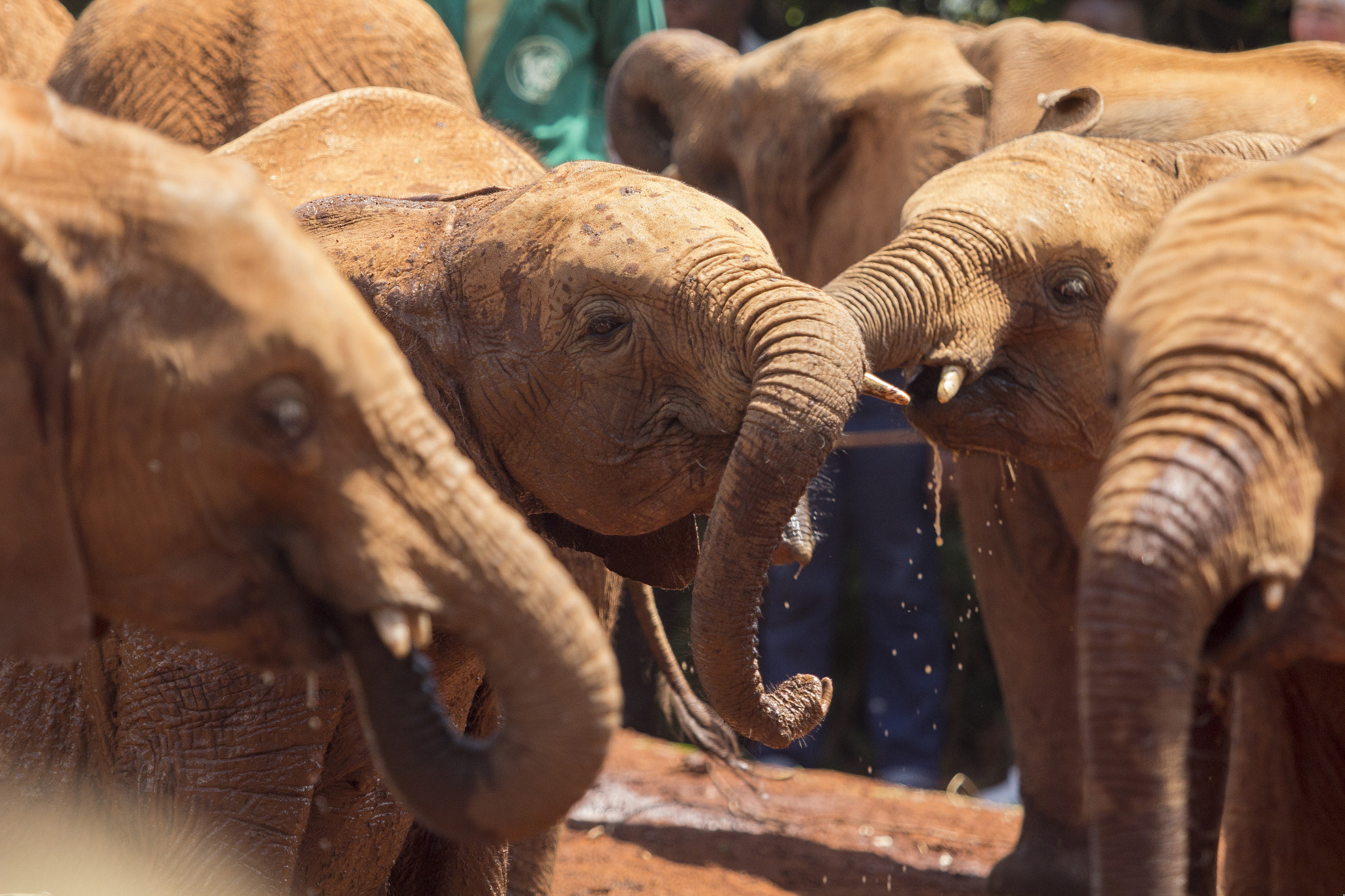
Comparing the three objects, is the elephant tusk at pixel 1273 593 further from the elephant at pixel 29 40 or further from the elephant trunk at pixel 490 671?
the elephant at pixel 29 40

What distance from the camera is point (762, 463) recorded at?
2506 millimetres

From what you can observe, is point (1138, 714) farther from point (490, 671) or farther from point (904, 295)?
point (904, 295)

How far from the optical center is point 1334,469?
1.85 metres

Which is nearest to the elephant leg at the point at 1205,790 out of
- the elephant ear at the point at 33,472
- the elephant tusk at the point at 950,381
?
the elephant tusk at the point at 950,381

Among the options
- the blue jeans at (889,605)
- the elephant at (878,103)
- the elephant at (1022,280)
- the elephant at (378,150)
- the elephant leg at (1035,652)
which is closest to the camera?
the elephant at (378,150)

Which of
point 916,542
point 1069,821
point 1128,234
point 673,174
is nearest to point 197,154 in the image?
point 1128,234

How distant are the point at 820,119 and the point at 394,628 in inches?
167

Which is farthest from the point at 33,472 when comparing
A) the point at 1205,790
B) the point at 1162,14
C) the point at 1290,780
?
the point at 1162,14

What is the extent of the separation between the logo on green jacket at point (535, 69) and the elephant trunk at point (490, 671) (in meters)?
4.05

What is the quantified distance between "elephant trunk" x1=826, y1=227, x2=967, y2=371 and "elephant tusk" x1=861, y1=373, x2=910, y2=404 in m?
0.38

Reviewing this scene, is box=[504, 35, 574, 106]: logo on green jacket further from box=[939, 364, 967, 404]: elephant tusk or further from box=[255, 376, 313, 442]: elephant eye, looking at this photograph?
box=[255, 376, 313, 442]: elephant eye

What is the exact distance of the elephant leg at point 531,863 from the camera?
12.3 ft

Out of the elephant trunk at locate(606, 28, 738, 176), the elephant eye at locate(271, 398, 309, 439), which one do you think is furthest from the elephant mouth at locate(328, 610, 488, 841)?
the elephant trunk at locate(606, 28, 738, 176)

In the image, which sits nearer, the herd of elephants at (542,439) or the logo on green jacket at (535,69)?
the herd of elephants at (542,439)
